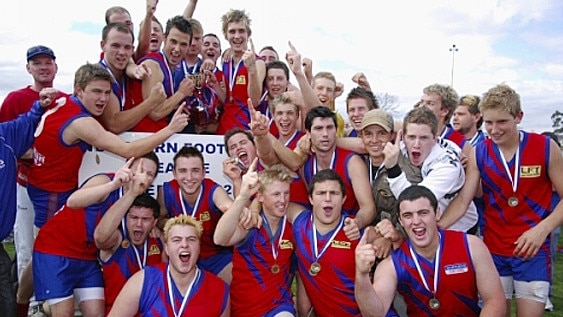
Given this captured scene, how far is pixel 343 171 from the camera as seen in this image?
503cm

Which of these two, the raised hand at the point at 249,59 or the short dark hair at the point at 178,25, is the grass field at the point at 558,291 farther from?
the short dark hair at the point at 178,25

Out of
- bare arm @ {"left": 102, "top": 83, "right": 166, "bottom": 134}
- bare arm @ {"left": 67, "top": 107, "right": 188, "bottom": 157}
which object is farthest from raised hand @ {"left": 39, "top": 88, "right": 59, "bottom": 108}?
bare arm @ {"left": 102, "top": 83, "right": 166, "bottom": 134}

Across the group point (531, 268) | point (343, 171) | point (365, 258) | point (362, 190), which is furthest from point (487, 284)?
point (343, 171)

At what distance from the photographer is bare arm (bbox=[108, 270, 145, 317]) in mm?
4250

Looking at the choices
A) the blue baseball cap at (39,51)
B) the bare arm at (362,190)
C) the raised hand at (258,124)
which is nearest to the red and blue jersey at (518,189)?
the bare arm at (362,190)

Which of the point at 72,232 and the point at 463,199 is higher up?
the point at 463,199

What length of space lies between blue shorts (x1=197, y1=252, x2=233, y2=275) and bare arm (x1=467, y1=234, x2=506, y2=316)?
2320 mm

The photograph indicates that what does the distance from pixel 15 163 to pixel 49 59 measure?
1.77 m

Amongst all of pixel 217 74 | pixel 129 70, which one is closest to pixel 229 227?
pixel 129 70

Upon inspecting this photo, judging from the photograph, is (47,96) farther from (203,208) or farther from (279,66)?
(279,66)

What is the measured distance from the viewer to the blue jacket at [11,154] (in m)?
4.46

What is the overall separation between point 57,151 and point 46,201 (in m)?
0.53

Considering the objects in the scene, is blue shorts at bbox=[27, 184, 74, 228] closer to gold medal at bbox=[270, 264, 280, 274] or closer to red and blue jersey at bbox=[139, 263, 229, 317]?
red and blue jersey at bbox=[139, 263, 229, 317]

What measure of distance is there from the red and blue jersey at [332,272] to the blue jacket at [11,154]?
2.46 m
